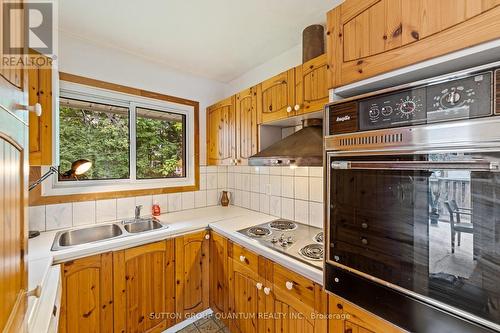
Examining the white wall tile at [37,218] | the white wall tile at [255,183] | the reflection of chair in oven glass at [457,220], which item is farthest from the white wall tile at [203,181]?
the reflection of chair in oven glass at [457,220]

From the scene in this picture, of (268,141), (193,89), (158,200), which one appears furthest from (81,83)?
(268,141)

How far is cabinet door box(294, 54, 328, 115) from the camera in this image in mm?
1364

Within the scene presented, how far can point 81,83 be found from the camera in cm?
184

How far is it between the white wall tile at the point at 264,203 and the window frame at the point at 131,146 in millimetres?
781

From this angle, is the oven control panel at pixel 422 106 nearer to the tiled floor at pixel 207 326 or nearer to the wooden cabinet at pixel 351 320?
the wooden cabinet at pixel 351 320

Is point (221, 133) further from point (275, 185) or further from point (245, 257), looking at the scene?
point (245, 257)

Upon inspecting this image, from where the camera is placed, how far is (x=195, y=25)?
162cm

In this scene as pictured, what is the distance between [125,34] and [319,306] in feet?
7.48

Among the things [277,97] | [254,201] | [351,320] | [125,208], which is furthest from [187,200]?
[351,320]

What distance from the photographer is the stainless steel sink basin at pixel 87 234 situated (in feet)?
5.53

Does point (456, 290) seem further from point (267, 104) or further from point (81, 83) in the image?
point (81, 83)

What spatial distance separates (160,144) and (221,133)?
69cm

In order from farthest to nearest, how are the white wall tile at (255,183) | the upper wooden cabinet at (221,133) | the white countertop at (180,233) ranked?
the white wall tile at (255,183), the upper wooden cabinet at (221,133), the white countertop at (180,233)

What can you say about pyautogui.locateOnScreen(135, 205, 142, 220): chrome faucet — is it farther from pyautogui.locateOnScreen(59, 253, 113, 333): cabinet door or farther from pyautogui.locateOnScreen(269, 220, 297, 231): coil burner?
pyautogui.locateOnScreen(269, 220, 297, 231): coil burner
